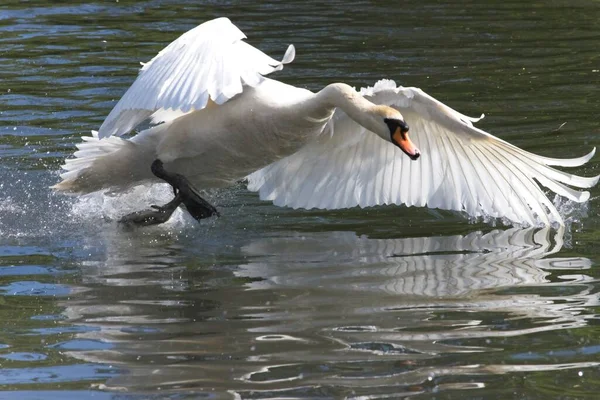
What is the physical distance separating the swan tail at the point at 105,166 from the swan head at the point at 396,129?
1880 mm

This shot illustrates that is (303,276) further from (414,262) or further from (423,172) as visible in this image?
(423,172)

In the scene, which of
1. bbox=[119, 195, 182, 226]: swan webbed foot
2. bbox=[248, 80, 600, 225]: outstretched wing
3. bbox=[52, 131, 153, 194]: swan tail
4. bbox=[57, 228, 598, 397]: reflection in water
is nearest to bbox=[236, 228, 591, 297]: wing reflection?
bbox=[57, 228, 598, 397]: reflection in water

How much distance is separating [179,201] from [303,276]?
4.87 feet

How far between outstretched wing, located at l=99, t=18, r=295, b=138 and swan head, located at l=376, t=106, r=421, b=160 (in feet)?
2.59

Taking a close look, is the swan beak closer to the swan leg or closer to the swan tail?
the swan leg

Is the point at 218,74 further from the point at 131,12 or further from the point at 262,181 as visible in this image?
the point at 131,12

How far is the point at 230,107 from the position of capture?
837 centimetres

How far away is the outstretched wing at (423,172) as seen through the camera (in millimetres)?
8648

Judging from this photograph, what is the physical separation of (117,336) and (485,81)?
24.2 ft

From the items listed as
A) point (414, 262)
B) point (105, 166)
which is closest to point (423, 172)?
point (414, 262)

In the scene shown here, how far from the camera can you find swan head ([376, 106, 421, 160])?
7.94 meters

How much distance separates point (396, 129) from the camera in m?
7.96

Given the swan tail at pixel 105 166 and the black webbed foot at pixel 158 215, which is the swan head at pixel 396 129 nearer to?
the black webbed foot at pixel 158 215

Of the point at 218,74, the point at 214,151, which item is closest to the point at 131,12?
the point at 214,151
